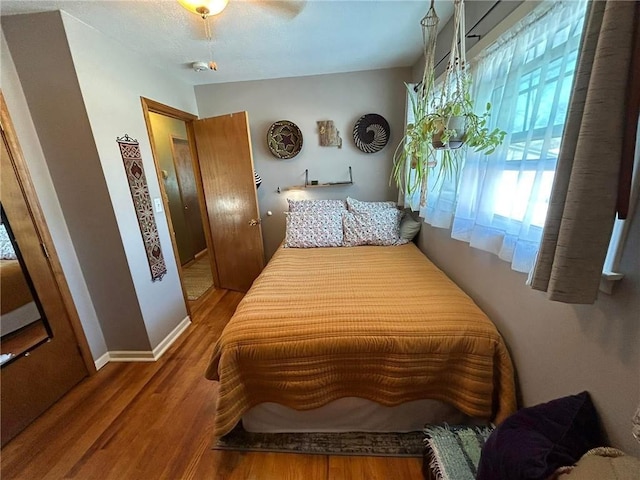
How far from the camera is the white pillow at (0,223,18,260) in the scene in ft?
4.91

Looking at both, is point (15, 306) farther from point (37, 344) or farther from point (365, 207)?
point (365, 207)

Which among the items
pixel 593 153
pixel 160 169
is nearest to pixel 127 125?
pixel 160 169

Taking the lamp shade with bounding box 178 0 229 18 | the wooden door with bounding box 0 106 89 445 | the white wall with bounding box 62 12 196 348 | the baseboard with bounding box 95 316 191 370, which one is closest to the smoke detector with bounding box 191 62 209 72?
the white wall with bounding box 62 12 196 348

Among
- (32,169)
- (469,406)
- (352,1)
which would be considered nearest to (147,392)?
(32,169)

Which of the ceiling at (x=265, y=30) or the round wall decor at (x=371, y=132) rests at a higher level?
the ceiling at (x=265, y=30)

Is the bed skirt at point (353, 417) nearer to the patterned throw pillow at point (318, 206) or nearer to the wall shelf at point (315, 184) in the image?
the patterned throw pillow at point (318, 206)

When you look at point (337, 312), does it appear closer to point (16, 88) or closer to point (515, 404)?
point (515, 404)

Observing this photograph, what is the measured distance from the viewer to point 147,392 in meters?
1.76

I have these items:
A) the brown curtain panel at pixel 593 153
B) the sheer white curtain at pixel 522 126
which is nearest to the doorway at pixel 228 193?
the sheer white curtain at pixel 522 126

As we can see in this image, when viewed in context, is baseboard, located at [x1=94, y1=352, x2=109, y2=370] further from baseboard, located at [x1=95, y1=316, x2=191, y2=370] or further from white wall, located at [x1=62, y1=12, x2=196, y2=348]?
white wall, located at [x1=62, y1=12, x2=196, y2=348]

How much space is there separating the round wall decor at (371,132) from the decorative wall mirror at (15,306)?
2.87m

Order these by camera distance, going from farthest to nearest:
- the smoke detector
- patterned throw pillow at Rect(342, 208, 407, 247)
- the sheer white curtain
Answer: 1. patterned throw pillow at Rect(342, 208, 407, 247)
2. the smoke detector
3. the sheer white curtain

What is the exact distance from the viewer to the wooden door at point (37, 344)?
148 centimetres

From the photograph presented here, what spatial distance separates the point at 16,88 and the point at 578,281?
2928mm
